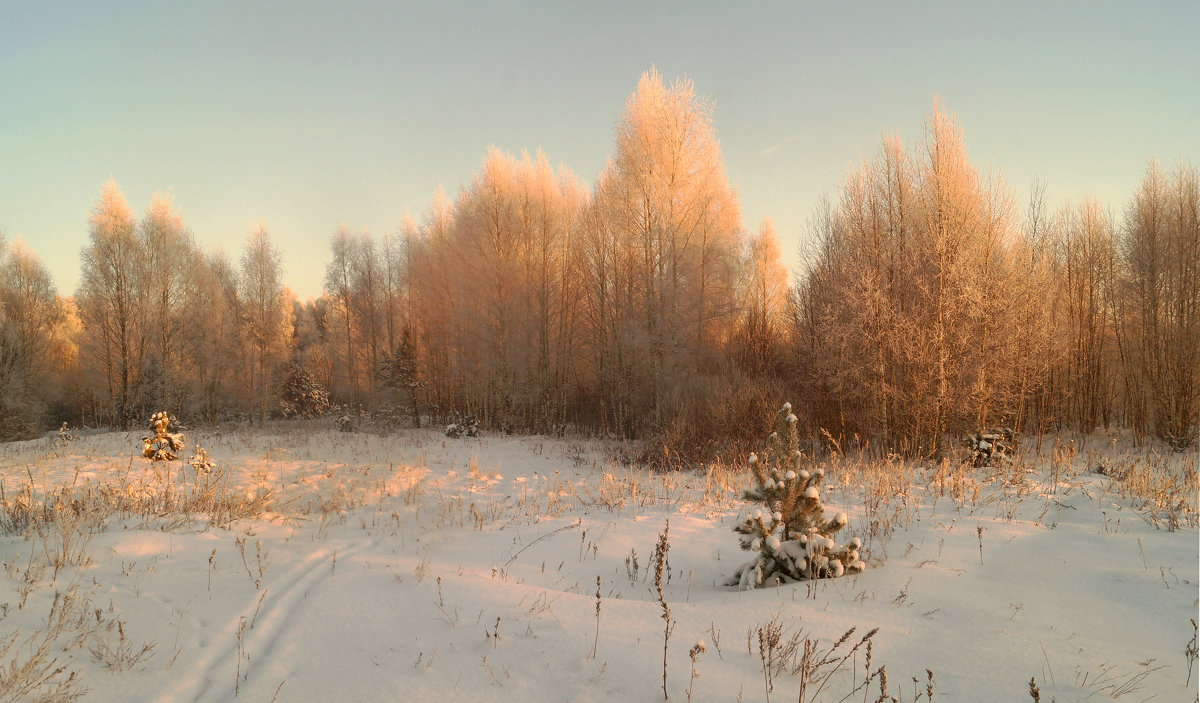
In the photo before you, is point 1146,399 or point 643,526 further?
point 1146,399

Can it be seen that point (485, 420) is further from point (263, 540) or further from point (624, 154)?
point (263, 540)

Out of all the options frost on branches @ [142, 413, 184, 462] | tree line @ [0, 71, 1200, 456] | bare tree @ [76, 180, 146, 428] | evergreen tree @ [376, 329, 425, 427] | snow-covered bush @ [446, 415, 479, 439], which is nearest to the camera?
frost on branches @ [142, 413, 184, 462]

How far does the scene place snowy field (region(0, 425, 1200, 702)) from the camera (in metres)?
2.32

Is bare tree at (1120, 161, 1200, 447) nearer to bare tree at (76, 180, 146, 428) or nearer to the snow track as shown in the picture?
the snow track

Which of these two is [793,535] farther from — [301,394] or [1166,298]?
[301,394]

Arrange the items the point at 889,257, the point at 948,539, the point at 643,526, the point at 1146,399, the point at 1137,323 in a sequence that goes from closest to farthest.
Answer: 1. the point at 948,539
2. the point at 643,526
3. the point at 889,257
4. the point at 1146,399
5. the point at 1137,323

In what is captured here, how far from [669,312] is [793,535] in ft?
43.6

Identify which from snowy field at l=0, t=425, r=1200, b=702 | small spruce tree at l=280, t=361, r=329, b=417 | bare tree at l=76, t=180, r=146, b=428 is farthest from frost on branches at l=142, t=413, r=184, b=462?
small spruce tree at l=280, t=361, r=329, b=417

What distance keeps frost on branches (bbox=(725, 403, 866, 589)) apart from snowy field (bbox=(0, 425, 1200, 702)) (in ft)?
0.59

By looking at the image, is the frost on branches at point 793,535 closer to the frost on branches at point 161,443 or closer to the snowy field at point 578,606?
the snowy field at point 578,606

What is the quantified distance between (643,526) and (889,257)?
11.1 m

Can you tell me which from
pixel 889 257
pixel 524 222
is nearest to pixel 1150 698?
pixel 889 257

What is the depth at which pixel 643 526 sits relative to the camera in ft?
18.8

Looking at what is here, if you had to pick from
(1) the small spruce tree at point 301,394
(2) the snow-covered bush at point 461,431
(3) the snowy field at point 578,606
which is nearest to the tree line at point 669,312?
(2) the snow-covered bush at point 461,431
